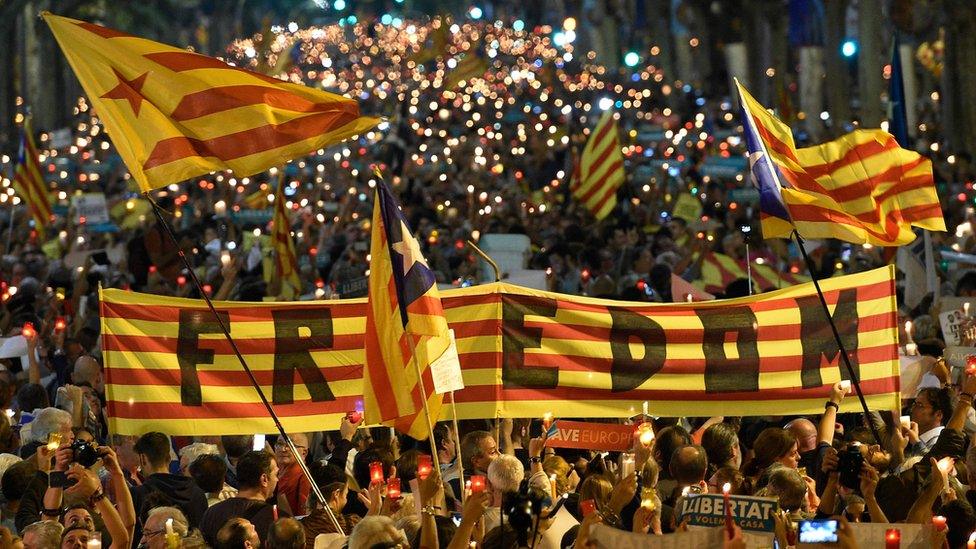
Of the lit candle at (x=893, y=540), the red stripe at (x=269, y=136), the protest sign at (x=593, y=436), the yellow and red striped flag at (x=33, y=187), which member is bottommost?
the yellow and red striped flag at (x=33, y=187)

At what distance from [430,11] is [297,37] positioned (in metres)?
35.6

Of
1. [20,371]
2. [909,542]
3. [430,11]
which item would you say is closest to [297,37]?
[430,11]

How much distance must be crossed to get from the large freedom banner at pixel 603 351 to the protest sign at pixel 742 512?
11.3ft

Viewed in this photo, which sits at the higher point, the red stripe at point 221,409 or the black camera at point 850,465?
the black camera at point 850,465

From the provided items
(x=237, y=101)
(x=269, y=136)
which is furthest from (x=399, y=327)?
(x=237, y=101)

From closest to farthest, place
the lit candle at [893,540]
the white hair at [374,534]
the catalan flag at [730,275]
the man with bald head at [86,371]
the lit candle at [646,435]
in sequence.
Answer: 1. the lit candle at [893,540]
2. the white hair at [374,534]
3. the lit candle at [646,435]
4. the man with bald head at [86,371]
5. the catalan flag at [730,275]

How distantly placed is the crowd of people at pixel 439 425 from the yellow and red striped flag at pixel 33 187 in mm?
328

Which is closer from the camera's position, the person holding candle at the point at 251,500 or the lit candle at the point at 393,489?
the lit candle at the point at 393,489

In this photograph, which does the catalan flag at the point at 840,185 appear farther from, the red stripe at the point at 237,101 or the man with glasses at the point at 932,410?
the red stripe at the point at 237,101

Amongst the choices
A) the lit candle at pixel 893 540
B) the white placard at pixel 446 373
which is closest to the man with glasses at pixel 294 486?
the white placard at pixel 446 373

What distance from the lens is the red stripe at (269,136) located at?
10.0 m

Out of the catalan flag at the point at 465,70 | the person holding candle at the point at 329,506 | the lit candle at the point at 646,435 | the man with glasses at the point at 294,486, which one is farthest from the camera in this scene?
the catalan flag at the point at 465,70

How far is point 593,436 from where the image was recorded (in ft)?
31.9

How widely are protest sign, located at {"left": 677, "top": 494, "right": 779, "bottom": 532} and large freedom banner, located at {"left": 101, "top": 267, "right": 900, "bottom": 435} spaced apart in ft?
11.3
